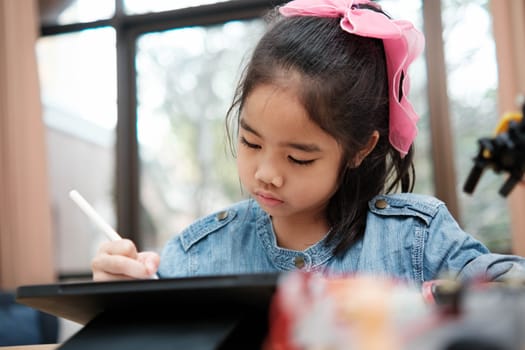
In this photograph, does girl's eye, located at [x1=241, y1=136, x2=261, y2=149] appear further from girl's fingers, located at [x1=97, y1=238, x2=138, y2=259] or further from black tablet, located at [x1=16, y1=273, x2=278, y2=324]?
black tablet, located at [x1=16, y1=273, x2=278, y2=324]

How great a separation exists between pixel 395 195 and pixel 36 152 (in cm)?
193

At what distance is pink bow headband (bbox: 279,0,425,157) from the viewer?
851 mm

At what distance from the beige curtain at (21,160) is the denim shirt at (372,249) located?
64.7 inches

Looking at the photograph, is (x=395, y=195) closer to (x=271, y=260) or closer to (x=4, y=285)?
(x=271, y=260)

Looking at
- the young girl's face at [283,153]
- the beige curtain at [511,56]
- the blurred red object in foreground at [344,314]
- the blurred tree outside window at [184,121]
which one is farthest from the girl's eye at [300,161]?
the blurred tree outside window at [184,121]

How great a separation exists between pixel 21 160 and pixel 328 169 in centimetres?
196

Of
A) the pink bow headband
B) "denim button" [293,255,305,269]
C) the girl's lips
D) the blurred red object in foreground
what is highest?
the pink bow headband

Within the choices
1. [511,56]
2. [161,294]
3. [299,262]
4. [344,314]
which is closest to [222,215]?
[299,262]

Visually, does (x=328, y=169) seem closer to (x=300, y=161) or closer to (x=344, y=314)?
(x=300, y=161)

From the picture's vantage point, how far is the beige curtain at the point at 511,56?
1919 millimetres

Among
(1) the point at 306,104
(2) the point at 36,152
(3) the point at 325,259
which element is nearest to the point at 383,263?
(3) the point at 325,259

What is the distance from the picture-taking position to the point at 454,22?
2.20 metres

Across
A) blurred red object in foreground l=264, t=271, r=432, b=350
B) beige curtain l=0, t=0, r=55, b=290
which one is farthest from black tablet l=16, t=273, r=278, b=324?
beige curtain l=0, t=0, r=55, b=290

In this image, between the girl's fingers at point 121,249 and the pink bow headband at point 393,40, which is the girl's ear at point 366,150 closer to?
the pink bow headband at point 393,40
